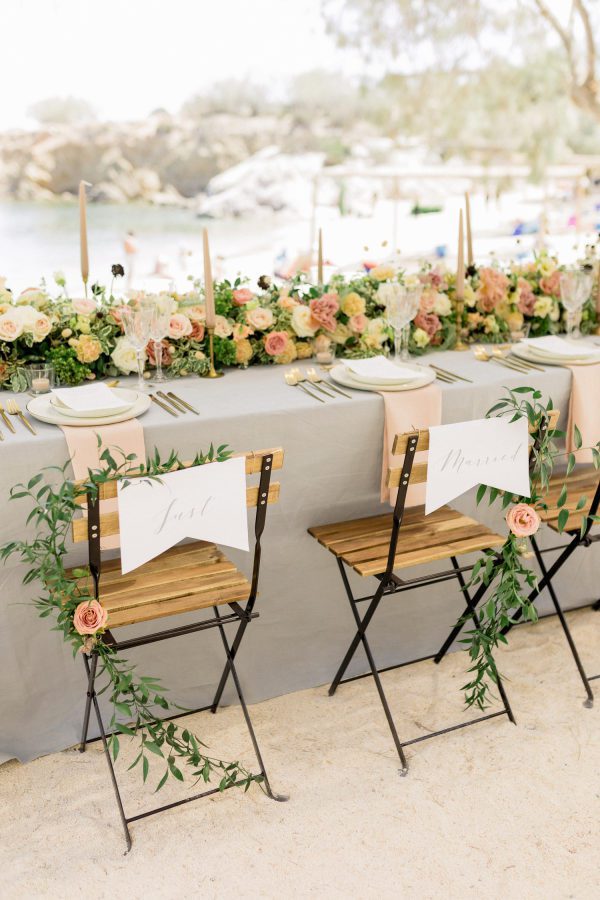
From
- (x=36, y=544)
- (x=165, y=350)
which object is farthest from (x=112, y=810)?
(x=165, y=350)

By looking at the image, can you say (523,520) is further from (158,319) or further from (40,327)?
(40,327)

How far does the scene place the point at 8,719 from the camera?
2.02 meters

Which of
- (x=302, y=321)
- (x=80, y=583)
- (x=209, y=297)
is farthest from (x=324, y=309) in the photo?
(x=80, y=583)

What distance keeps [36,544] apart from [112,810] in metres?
0.68

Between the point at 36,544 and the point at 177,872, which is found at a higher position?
the point at 36,544

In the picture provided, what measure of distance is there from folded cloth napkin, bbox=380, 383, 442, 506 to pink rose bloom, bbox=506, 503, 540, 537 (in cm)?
29

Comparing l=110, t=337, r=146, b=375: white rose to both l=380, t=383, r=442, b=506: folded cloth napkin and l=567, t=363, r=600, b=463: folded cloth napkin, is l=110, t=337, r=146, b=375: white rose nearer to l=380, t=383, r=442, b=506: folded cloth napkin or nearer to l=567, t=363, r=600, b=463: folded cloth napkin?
l=380, t=383, r=442, b=506: folded cloth napkin

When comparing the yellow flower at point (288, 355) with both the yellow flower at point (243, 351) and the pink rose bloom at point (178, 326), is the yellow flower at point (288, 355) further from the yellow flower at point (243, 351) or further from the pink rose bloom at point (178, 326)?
the pink rose bloom at point (178, 326)

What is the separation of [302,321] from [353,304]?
174 mm

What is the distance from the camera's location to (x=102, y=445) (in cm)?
192

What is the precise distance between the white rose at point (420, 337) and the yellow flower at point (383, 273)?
21 centimetres

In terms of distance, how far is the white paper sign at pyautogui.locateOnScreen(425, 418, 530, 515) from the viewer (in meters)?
1.89

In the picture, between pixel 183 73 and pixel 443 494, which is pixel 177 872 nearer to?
pixel 443 494

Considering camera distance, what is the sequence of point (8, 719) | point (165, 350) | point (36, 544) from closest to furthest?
point (36, 544), point (8, 719), point (165, 350)
